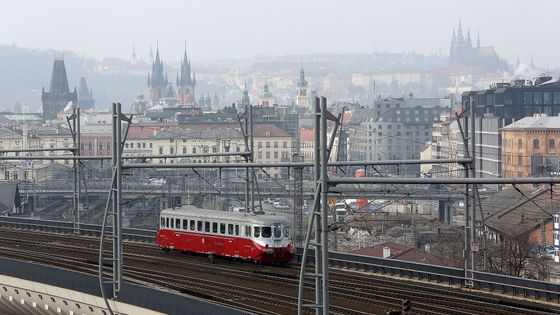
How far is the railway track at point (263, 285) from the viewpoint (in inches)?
1081

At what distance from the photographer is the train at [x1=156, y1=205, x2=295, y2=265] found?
36.2 m

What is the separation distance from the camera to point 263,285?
31.9 meters

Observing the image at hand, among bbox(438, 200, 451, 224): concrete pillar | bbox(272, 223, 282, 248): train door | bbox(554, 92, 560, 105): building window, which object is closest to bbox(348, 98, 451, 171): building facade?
bbox(554, 92, 560, 105): building window

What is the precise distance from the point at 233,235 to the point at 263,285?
A: 205 inches

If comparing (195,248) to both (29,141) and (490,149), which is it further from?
(29,141)

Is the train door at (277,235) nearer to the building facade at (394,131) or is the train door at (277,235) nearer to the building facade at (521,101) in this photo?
the building facade at (521,101)

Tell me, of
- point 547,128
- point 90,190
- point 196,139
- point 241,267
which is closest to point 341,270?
point 241,267

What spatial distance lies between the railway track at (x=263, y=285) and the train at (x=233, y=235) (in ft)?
1.11

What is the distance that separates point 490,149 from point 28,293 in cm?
9805

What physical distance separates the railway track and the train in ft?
1.11

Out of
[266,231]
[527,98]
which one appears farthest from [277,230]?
[527,98]

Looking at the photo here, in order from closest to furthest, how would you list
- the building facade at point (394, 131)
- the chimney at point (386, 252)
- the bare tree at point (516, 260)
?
1. the bare tree at point (516, 260)
2. the chimney at point (386, 252)
3. the building facade at point (394, 131)

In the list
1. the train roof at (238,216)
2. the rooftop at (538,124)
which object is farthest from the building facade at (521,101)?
the train roof at (238,216)

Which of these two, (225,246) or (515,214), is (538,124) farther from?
(225,246)
